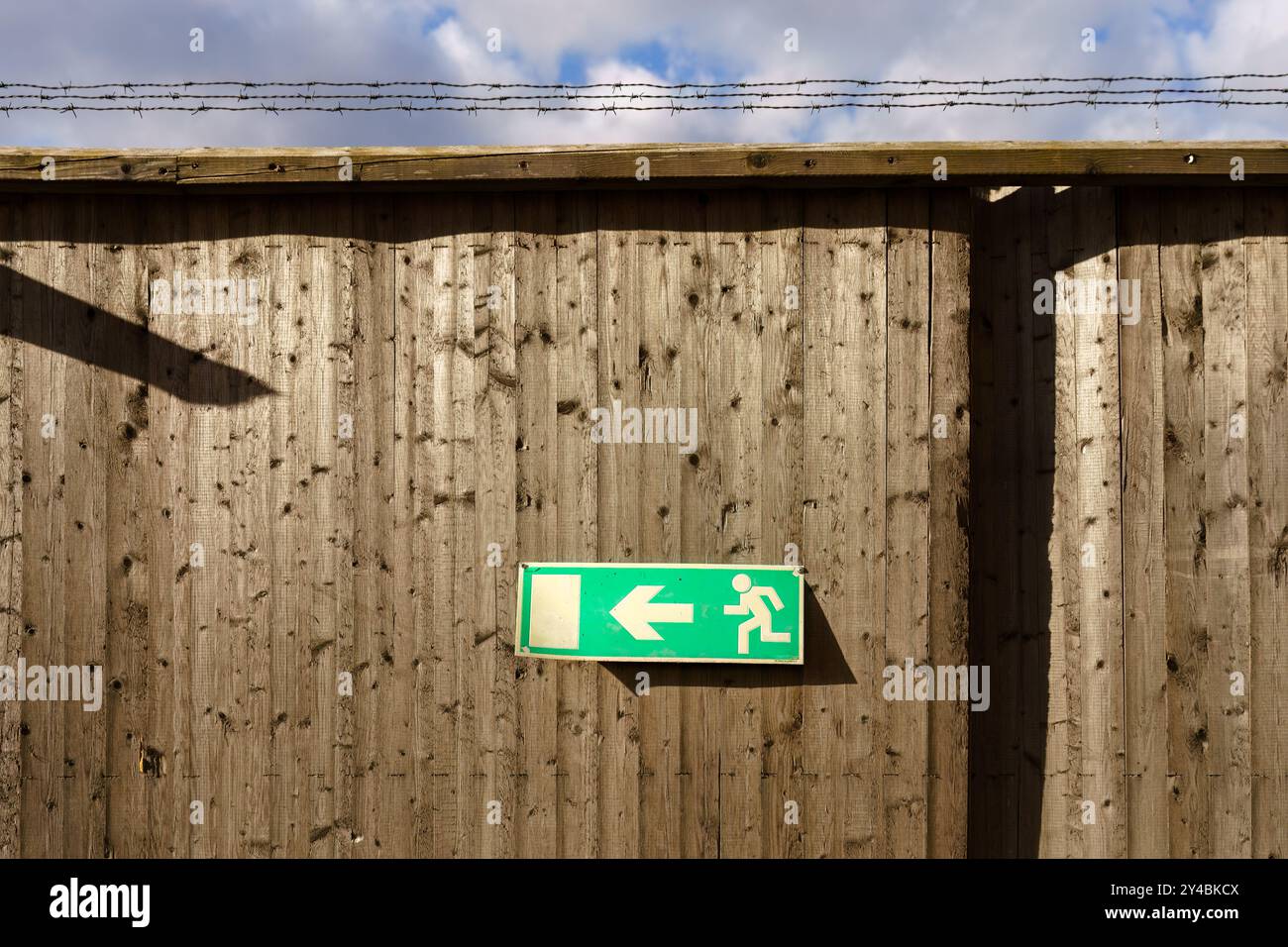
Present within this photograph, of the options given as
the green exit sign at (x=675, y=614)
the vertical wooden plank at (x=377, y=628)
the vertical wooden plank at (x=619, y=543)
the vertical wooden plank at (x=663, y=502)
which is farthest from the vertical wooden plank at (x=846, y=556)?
the vertical wooden plank at (x=377, y=628)

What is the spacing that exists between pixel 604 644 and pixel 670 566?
1.44ft

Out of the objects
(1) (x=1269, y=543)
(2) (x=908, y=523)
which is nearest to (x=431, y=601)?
(2) (x=908, y=523)

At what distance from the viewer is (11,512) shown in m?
3.00

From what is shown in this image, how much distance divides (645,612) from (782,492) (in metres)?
0.79

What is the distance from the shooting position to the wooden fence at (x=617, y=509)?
2943 mm

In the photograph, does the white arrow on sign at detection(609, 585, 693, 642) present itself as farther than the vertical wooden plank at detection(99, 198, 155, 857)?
No

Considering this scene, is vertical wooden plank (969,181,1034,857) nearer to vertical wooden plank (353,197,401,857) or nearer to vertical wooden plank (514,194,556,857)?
vertical wooden plank (514,194,556,857)

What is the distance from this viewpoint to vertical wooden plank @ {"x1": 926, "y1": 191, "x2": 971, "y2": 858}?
292 cm

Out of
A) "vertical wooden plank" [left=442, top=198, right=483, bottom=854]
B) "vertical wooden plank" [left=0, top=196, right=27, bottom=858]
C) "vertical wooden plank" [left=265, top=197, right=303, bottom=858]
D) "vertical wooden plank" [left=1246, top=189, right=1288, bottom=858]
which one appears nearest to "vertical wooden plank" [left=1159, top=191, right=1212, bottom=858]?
"vertical wooden plank" [left=1246, top=189, right=1288, bottom=858]

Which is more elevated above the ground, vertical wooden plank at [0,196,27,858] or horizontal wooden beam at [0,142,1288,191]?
horizontal wooden beam at [0,142,1288,191]

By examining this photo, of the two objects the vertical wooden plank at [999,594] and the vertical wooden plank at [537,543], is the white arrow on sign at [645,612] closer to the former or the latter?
the vertical wooden plank at [537,543]

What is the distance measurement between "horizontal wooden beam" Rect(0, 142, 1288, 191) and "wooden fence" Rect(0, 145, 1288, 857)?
0.07 feet

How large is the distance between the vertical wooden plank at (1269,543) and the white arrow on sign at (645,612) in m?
2.51
